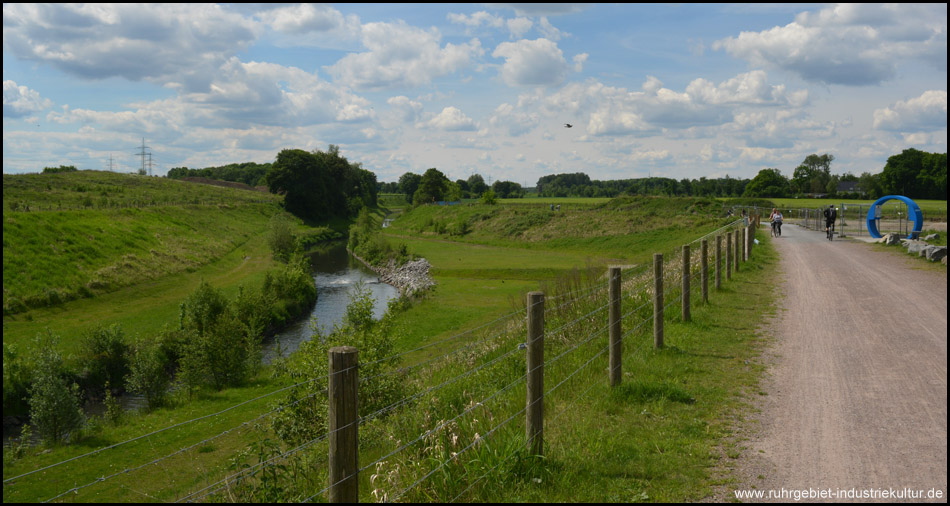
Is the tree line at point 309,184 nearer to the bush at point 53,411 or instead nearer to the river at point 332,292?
the river at point 332,292

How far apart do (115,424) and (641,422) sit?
20013 millimetres

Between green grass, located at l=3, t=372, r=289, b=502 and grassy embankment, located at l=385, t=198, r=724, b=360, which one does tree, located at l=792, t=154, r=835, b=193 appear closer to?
grassy embankment, located at l=385, t=198, r=724, b=360

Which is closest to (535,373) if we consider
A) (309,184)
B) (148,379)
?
(148,379)

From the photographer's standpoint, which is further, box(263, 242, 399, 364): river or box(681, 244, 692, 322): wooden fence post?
box(263, 242, 399, 364): river

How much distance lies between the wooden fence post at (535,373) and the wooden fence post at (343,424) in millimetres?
2171

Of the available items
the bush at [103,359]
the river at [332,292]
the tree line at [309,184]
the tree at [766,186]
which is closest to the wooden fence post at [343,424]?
the river at [332,292]

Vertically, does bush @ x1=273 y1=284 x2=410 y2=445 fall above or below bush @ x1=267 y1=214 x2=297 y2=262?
below

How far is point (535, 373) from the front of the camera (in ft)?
19.8

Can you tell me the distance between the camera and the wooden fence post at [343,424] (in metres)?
4.10

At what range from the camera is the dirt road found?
5750 mm

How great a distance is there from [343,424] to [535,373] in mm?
2360

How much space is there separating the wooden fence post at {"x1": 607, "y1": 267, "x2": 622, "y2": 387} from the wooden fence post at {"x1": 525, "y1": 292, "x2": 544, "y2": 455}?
8.60 feet

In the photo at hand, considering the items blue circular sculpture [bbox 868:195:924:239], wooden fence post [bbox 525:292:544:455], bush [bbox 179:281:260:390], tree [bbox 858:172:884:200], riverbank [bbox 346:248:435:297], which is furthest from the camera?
tree [bbox 858:172:884:200]

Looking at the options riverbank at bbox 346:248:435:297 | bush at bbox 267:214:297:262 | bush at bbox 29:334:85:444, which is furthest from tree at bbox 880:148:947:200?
bush at bbox 29:334:85:444
